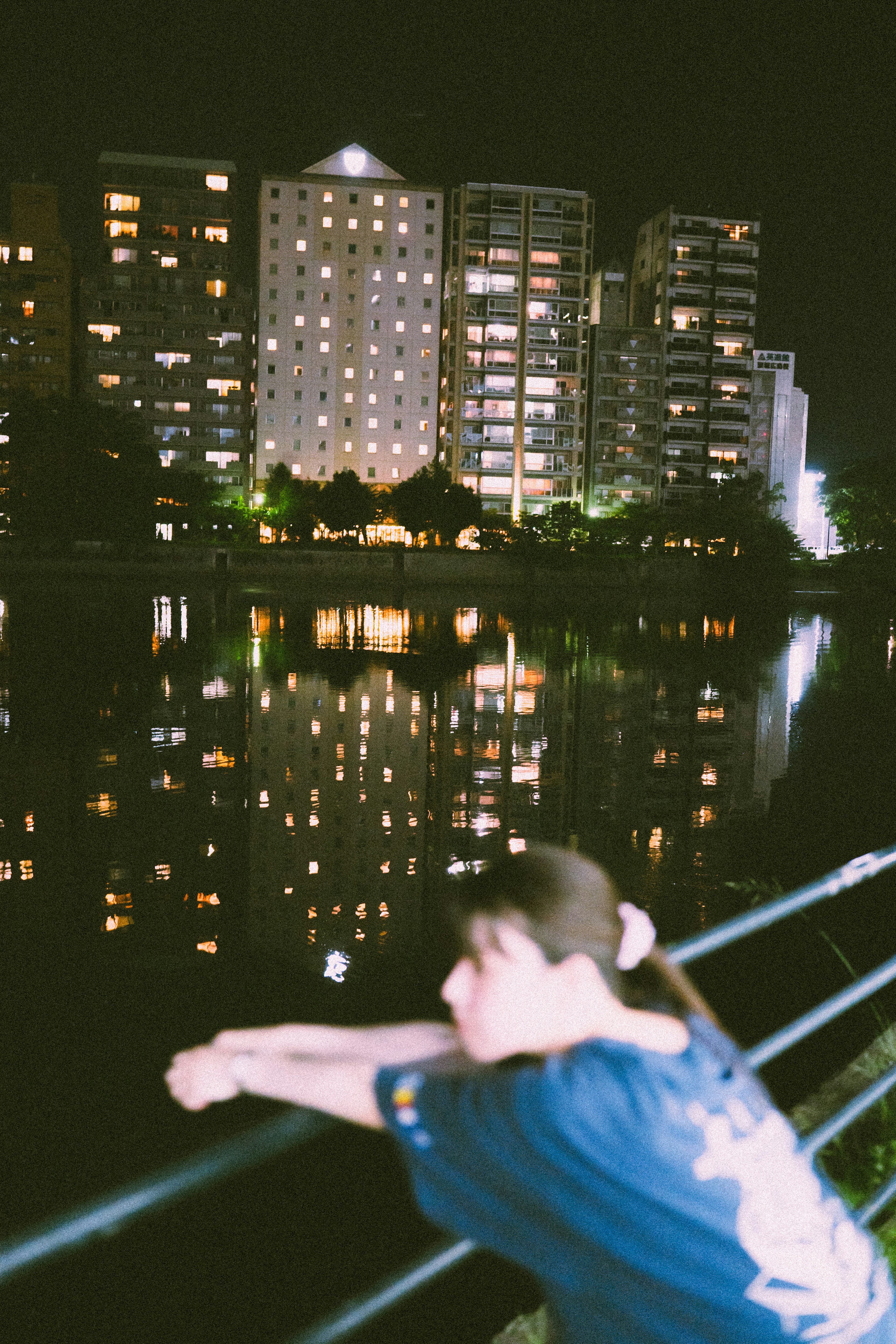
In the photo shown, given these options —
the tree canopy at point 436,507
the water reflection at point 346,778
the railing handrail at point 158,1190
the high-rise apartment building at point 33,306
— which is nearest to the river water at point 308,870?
the water reflection at point 346,778

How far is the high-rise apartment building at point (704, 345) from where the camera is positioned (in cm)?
8944

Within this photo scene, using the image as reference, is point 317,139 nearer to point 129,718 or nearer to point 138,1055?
point 129,718

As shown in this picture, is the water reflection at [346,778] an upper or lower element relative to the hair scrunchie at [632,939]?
lower

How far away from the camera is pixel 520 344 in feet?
287

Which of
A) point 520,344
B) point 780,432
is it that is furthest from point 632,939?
point 780,432

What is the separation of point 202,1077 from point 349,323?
306 ft

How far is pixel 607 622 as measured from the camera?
46875mm

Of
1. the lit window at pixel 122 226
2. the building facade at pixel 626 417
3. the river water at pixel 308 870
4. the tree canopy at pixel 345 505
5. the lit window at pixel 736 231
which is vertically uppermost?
the lit window at pixel 736 231

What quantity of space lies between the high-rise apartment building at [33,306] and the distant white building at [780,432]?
59.7 meters

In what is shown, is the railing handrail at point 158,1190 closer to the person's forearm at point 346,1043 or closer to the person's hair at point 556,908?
the person's forearm at point 346,1043

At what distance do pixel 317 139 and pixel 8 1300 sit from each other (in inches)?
4193

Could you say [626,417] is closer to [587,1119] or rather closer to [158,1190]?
[587,1119]

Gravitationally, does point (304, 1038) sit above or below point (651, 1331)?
above

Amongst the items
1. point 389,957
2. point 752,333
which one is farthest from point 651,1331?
point 752,333
